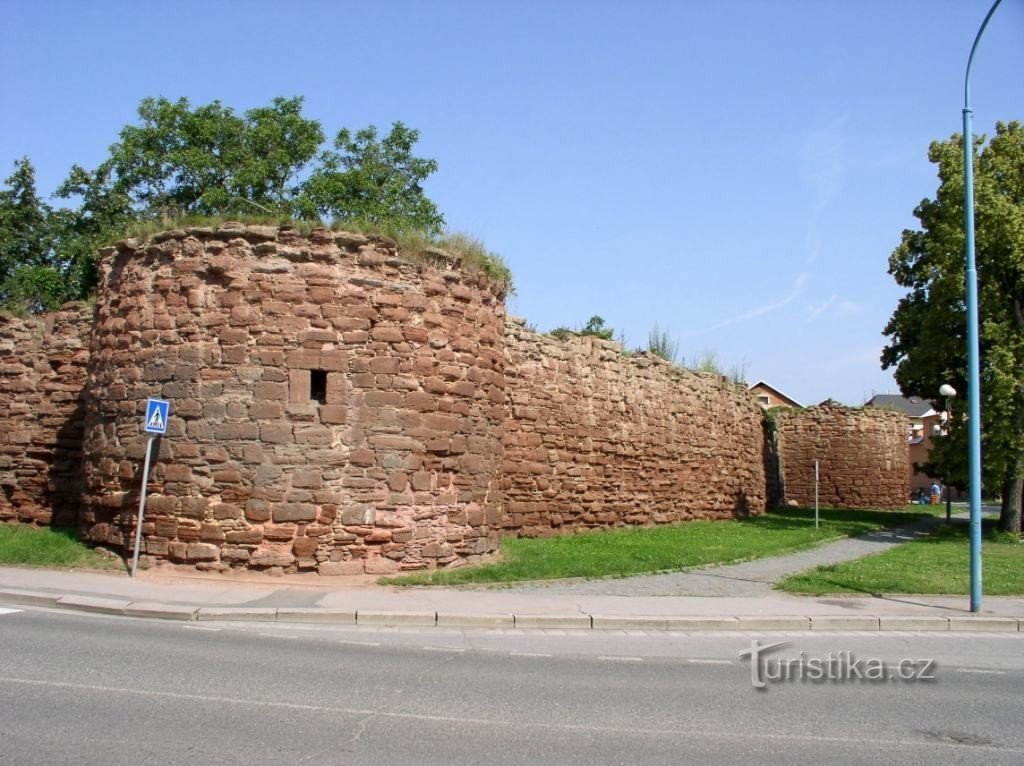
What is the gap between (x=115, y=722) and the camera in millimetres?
6105

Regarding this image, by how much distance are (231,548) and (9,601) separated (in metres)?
2.82

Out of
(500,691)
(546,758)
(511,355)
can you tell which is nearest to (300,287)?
(511,355)

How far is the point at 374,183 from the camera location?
1453 inches

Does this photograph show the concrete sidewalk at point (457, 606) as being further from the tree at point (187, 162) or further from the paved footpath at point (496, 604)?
the tree at point (187, 162)

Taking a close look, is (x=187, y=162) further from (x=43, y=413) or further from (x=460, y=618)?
(x=460, y=618)

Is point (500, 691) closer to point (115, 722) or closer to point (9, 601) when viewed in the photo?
point (115, 722)

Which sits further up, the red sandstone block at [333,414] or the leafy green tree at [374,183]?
the leafy green tree at [374,183]

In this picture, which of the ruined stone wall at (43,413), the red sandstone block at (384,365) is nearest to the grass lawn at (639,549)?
the red sandstone block at (384,365)

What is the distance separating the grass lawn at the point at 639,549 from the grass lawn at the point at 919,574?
2055mm

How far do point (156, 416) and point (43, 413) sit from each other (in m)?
6.27

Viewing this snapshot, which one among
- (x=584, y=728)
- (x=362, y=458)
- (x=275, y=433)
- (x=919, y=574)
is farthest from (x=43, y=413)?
(x=919, y=574)

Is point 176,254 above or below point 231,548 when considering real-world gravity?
above

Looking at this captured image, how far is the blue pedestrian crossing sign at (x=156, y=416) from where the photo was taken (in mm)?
12859

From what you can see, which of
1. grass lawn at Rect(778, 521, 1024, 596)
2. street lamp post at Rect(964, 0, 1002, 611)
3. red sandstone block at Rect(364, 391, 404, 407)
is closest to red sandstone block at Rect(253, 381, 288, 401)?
red sandstone block at Rect(364, 391, 404, 407)
